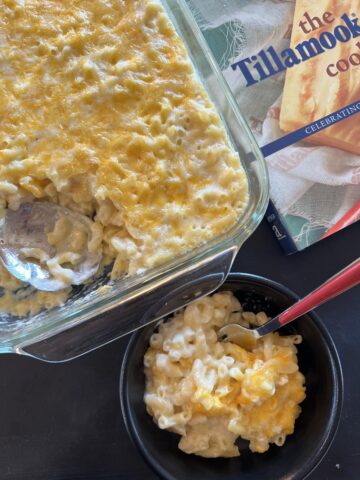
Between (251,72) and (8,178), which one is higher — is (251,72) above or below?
below

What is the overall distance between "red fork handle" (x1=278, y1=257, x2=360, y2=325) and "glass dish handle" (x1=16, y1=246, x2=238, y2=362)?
0.55 ft

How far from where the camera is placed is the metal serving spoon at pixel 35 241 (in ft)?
3.65

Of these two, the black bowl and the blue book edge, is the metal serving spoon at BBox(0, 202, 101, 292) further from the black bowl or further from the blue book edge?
the blue book edge

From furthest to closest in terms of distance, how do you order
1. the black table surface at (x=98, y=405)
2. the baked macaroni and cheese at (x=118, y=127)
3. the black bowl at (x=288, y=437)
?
the black table surface at (x=98, y=405) → the black bowl at (x=288, y=437) → the baked macaroni and cheese at (x=118, y=127)

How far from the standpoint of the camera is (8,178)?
1.04 m

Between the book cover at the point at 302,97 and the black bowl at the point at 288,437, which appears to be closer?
the black bowl at the point at 288,437

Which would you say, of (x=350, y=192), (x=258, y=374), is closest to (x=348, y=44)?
(x=350, y=192)

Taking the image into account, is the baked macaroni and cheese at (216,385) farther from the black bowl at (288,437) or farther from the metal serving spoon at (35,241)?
the metal serving spoon at (35,241)

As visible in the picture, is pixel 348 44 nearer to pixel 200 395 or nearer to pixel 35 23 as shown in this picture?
pixel 35 23

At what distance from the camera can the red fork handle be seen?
1.07 metres

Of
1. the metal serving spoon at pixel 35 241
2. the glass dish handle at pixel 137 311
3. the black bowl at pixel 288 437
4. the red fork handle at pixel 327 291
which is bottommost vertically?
the black bowl at pixel 288 437

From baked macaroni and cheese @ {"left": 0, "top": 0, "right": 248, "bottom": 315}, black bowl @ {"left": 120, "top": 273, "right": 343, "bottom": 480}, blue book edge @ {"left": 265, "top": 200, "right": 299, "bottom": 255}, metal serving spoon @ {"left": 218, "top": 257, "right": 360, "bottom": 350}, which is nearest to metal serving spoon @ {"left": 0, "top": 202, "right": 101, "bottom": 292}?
baked macaroni and cheese @ {"left": 0, "top": 0, "right": 248, "bottom": 315}

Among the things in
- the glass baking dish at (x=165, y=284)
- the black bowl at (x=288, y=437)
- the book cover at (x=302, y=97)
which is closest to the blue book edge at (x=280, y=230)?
the book cover at (x=302, y=97)

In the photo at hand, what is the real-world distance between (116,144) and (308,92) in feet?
1.98
